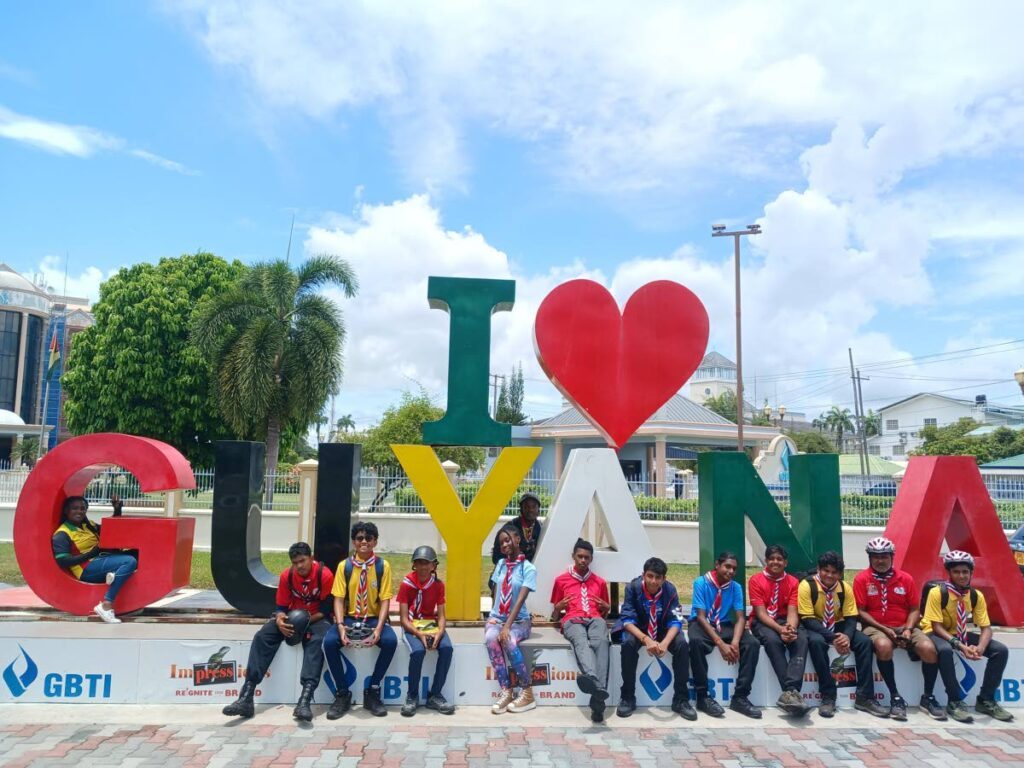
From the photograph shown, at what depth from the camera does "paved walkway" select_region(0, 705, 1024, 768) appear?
4.91 metres

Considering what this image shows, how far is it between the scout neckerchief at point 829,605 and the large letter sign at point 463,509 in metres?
2.98

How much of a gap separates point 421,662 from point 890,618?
414 centimetres

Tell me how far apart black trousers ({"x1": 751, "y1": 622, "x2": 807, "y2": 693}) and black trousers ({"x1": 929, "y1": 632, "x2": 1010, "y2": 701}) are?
113 centimetres

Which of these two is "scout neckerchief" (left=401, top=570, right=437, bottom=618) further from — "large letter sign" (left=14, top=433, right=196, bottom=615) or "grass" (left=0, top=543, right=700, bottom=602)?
"grass" (left=0, top=543, right=700, bottom=602)

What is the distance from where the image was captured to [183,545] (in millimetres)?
7426

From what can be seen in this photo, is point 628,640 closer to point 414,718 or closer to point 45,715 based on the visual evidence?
point 414,718

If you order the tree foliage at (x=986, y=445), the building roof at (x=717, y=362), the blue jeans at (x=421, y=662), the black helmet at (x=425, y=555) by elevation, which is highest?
the building roof at (x=717, y=362)

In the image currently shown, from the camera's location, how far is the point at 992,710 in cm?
593

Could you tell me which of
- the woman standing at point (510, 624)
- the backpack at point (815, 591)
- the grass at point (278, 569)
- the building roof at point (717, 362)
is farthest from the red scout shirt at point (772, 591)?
the building roof at point (717, 362)

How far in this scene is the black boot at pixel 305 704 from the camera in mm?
5559

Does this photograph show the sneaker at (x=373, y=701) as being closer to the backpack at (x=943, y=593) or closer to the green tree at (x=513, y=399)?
the backpack at (x=943, y=593)

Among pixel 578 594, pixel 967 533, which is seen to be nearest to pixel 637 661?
pixel 578 594

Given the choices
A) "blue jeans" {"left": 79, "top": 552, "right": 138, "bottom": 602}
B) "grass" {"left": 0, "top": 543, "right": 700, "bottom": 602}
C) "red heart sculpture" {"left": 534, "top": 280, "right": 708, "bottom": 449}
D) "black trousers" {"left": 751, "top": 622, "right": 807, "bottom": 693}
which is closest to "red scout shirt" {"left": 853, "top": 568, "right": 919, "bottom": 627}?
"black trousers" {"left": 751, "top": 622, "right": 807, "bottom": 693}

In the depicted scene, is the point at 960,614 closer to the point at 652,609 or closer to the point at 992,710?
the point at 992,710
